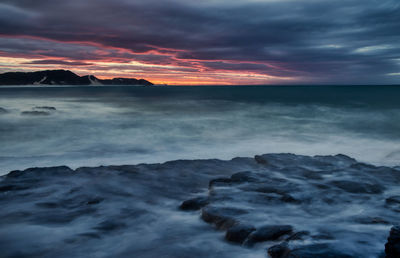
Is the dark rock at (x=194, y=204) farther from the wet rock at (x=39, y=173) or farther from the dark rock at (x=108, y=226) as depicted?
the wet rock at (x=39, y=173)

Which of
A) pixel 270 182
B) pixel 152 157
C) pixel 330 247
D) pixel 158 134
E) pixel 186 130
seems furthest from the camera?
pixel 186 130

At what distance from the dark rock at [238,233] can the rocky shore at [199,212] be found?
0.5 inches

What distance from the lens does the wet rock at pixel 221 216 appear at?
4.12 metres

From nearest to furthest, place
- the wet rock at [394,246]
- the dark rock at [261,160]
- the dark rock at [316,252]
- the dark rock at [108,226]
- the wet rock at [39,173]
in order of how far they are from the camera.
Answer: the wet rock at [394,246] → the dark rock at [316,252] → the dark rock at [108,226] → the wet rock at [39,173] → the dark rock at [261,160]

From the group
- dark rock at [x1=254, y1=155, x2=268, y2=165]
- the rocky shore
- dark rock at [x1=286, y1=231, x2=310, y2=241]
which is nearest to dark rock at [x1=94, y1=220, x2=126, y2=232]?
the rocky shore

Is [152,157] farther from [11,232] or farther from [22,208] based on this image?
[11,232]

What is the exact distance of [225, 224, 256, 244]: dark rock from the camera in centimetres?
375

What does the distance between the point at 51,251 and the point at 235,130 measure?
13.8m

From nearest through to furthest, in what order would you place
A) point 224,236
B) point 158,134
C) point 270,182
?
1. point 224,236
2. point 270,182
3. point 158,134

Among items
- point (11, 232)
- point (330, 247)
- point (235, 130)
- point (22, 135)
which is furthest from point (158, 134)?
point (330, 247)

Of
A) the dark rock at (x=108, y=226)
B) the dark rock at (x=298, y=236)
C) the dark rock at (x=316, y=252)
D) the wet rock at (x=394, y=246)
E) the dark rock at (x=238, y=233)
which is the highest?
the wet rock at (x=394, y=246)

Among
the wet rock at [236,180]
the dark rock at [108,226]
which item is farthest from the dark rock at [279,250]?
the wet rock at [236,180]

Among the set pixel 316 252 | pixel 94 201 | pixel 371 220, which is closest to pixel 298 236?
pixel 316 252

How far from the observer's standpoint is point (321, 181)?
587cm
